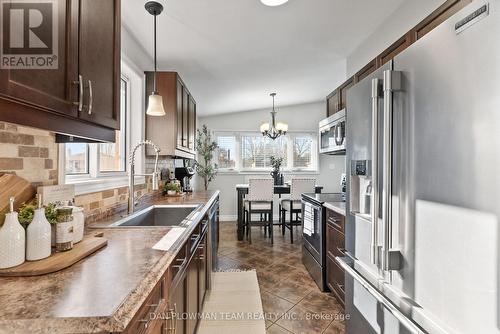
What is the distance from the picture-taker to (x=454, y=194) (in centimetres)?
79

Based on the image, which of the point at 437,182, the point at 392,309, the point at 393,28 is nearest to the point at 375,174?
the point at 437,182

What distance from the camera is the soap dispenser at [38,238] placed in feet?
2.88

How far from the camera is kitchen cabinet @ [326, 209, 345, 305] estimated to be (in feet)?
7.09

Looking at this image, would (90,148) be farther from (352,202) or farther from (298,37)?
(298,37)

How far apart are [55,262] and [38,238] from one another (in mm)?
108

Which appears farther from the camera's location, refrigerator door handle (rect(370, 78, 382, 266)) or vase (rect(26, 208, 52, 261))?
refrigerator door handle (rect(370, 78, 382, 266))

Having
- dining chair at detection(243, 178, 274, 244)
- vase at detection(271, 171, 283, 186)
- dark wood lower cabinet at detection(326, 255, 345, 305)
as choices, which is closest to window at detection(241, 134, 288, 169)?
vase at detection(271, 171, 283, 186)

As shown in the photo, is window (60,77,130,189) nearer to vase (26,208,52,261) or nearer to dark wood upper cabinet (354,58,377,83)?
vase (26,208,52,261)

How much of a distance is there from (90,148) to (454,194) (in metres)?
2.12

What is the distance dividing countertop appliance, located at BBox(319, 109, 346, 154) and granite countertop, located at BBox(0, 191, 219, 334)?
1.93 metres

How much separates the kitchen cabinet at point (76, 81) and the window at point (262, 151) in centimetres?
466

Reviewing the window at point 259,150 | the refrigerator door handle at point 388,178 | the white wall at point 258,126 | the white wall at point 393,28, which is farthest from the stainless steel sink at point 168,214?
the window at point 259,150

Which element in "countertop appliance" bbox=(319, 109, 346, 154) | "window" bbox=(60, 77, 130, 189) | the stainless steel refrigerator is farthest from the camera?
"countertop appliance" bbox=(319, 109, 346, 154)

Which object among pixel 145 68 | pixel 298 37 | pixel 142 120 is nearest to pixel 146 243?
pixel 142 120
